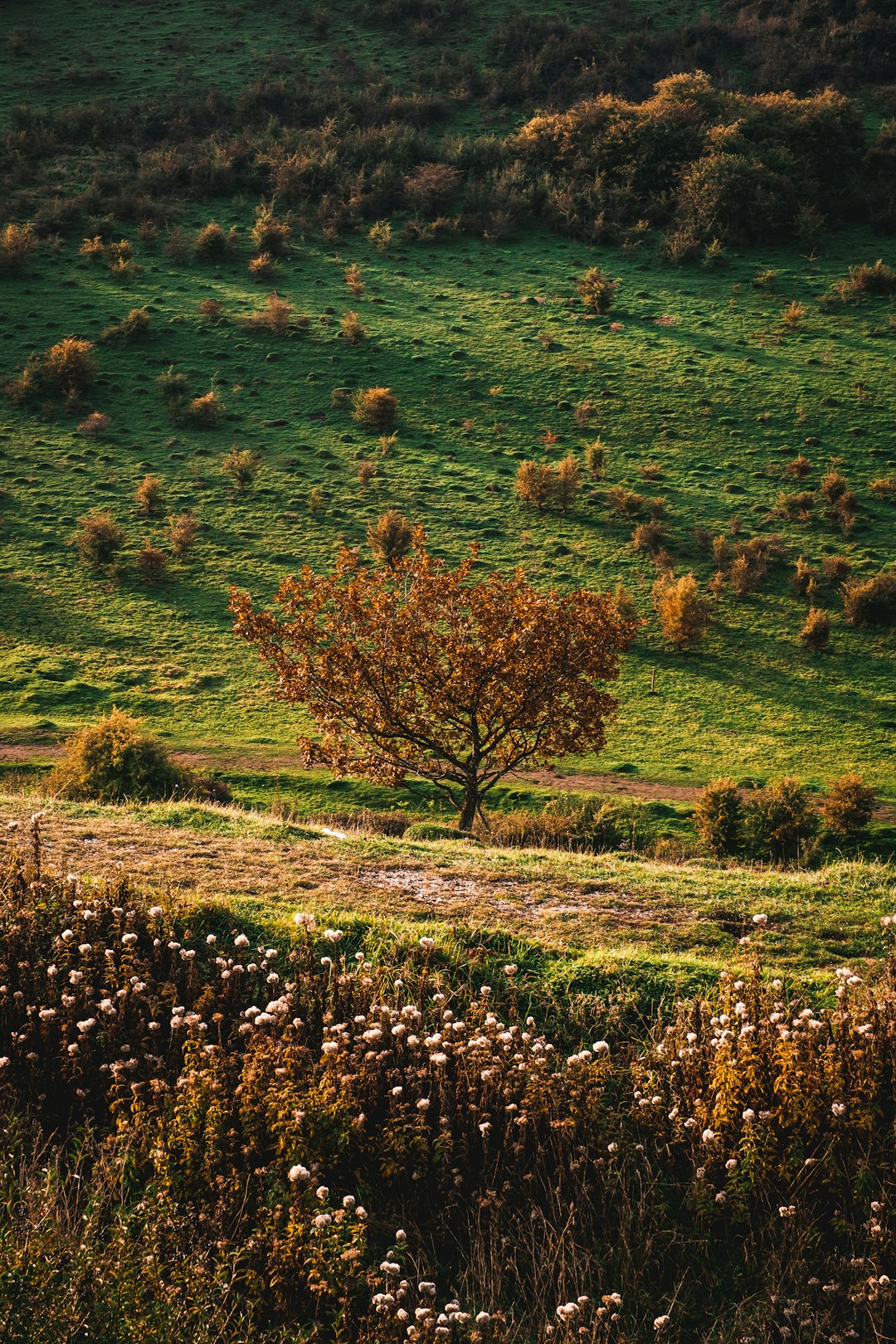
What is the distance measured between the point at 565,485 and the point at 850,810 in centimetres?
2421

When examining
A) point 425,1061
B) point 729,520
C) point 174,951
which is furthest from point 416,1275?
point 729,520

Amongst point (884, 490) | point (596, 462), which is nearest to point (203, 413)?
point (596, 462)

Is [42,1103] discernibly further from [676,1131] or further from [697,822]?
[697,822]

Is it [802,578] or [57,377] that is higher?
[57,377]

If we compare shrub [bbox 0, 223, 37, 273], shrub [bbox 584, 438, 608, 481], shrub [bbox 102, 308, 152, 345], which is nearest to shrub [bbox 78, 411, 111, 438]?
shrub [bbox 102, 308, 152, 345]

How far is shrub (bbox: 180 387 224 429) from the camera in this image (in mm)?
50375

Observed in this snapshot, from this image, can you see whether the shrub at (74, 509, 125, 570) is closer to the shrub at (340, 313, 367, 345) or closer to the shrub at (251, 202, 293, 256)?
the shrub at (340, 313, 367, 345)

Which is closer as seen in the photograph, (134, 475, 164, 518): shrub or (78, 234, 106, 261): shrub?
(134, 475, 164, 518): shrub

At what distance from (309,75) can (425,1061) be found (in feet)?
340

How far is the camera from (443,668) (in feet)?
64.3

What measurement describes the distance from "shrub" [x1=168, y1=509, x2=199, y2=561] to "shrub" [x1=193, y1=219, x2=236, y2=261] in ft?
107

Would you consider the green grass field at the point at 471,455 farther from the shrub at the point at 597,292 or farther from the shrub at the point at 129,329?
the shrub at the point at 597,292

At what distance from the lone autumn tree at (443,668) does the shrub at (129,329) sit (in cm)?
4374

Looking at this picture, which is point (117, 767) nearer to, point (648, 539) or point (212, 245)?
point (648, 539)
